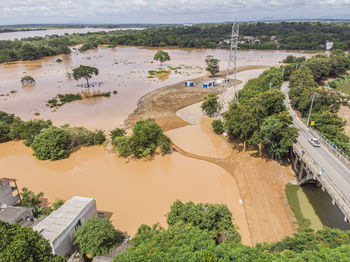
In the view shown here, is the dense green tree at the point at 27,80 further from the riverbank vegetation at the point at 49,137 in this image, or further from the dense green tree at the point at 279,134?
the dense green tree at the point at 279,134

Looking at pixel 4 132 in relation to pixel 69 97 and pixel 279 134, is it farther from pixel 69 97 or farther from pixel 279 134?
pixel 279 134

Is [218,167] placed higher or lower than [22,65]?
lower

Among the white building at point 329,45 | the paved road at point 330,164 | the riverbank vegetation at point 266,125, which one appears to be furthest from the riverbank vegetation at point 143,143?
the white building at point 329,45

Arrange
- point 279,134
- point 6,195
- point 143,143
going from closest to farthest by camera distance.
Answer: point 6,195
point 279,134
point 143,143

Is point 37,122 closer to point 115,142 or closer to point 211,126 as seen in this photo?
point 115,142

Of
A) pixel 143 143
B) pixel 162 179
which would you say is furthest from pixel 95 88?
pixel 162 179

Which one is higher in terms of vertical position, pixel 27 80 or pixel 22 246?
pixel 22 246

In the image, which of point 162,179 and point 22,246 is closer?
point 22,246

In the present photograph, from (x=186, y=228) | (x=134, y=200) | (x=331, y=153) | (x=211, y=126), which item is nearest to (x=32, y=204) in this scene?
(x=134, y=200)
